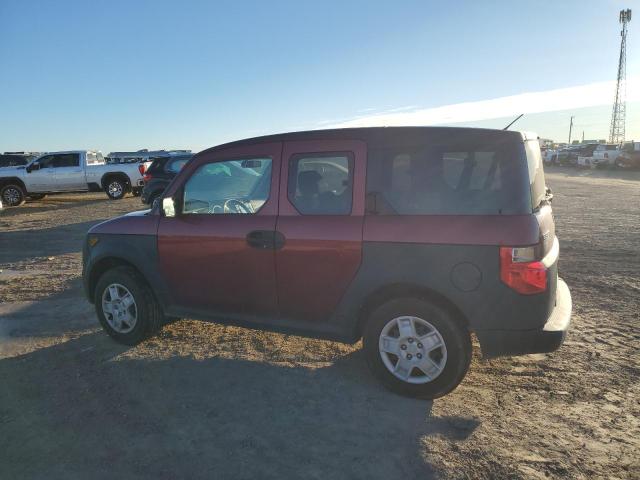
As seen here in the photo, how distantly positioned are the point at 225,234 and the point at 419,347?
1771mm

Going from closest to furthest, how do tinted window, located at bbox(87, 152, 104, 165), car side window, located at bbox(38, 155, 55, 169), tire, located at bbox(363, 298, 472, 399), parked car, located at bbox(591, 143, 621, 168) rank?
tire, located at bbox(363, 298, 472, 399)
car side window, located at bbox(38, 155, 55, 169)
tinted window, located at bbox(87, 152, 104, 165)
parked car, located at bbox(591, 143, 621, 168)

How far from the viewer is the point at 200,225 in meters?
3.95

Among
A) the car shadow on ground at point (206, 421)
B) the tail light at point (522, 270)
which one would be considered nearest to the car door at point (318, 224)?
the car shadow on ground at point (206, 421)

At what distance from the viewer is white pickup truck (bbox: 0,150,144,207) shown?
60.1 feet

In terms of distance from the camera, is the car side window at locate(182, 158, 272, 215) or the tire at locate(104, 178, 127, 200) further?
the tire at locate(104, 178, 127, 200)

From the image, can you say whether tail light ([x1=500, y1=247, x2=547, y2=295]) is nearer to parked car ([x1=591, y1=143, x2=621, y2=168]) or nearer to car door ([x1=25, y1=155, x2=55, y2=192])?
car door ([x1=25, y1=155, x2=55, y2=192])

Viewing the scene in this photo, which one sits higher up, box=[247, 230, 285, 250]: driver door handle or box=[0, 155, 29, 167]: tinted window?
box=[0, 155, 29, 167]: tinted window

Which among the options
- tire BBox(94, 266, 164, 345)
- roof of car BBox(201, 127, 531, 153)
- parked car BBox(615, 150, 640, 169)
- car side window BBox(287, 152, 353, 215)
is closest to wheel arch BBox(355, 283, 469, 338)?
car side window BBox(287, 152, 353, 215)

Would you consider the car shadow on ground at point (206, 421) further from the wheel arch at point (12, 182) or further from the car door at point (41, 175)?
the wheel arch at point (12, 182)

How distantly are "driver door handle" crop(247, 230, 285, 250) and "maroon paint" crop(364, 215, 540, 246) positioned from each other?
27.6 inches

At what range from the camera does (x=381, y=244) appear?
3230 millimetres

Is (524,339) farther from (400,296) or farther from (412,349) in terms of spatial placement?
(400,296)

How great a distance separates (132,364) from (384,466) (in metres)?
2.44

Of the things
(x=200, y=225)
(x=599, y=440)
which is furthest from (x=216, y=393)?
(x=599, y=440)
